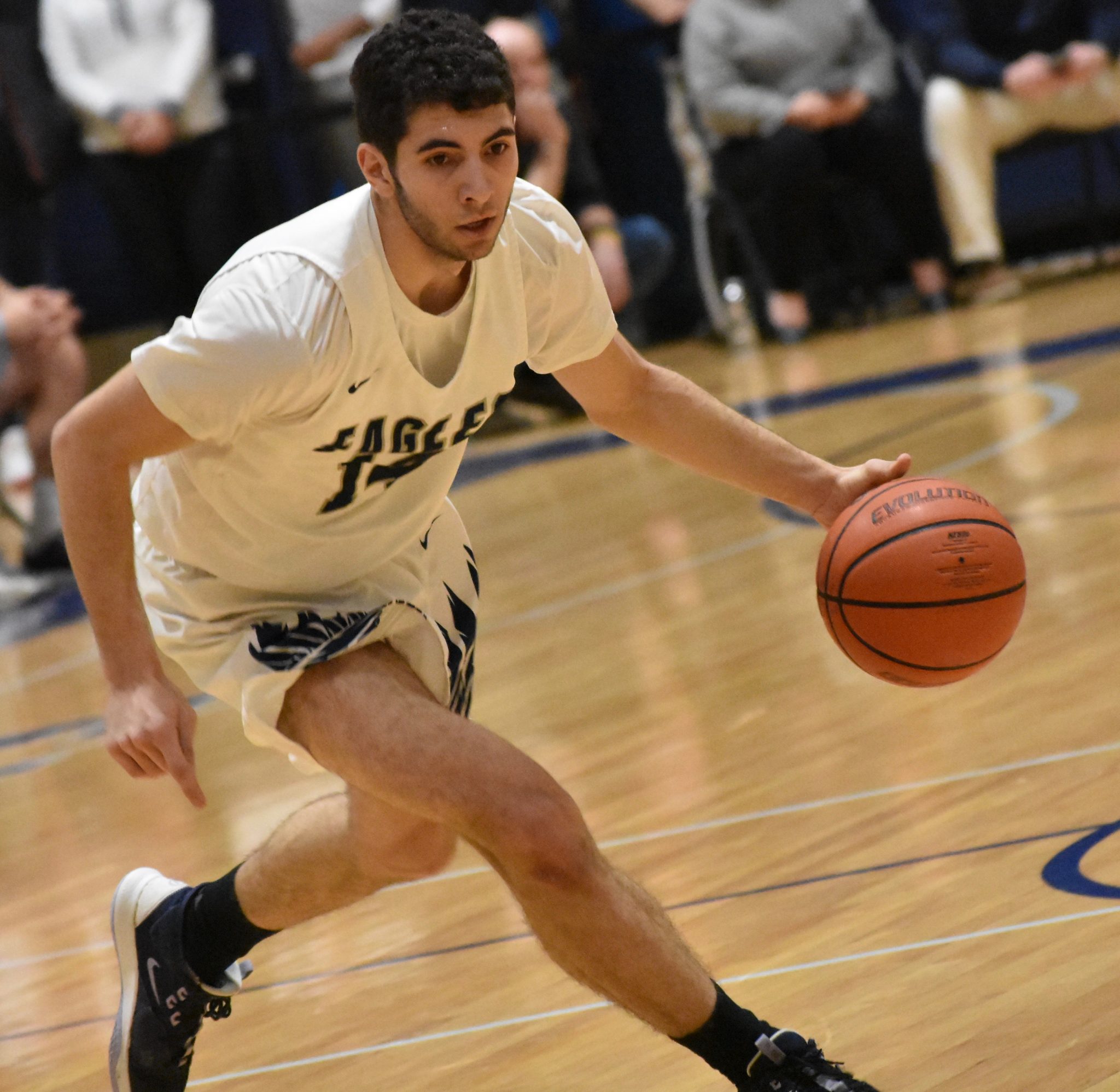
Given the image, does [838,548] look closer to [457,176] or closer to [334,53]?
[457,176]

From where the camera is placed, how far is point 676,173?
11852 millimetres

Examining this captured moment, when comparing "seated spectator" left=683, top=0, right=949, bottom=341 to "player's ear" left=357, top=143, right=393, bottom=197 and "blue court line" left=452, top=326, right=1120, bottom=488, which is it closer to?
"blue court line" left=452, top=326, right=1120, bottom=488

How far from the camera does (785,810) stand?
3613 millimetres

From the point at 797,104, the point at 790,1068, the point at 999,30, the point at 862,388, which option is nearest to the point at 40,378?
the point at 862,388

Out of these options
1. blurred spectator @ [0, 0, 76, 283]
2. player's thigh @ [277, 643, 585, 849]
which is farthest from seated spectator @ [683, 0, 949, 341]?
player's thigh @ [277, 643, 585, 849]

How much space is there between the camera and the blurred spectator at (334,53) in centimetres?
1009

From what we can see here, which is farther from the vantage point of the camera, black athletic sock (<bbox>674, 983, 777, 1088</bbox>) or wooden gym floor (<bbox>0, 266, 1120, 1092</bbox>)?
wooden gym floor (<bbox>0, 266, 1120, 1092</bbox>)

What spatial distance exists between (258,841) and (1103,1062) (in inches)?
87.4

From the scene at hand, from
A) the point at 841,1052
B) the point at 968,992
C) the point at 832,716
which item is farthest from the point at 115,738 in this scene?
the point at 832,716

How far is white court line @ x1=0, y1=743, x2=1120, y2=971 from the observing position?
139 inches

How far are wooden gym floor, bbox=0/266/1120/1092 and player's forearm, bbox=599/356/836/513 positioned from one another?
72cm

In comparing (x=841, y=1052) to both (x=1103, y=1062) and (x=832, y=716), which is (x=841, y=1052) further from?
(x=832, y=716)

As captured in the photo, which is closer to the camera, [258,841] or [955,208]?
[258,841]

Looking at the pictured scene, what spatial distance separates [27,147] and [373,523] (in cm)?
793
